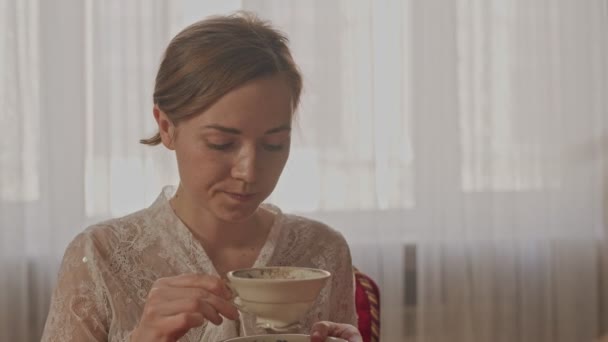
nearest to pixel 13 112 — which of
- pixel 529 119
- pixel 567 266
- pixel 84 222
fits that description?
pixel 84 222

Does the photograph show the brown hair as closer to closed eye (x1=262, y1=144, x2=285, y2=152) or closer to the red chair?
closed eye (x1=262, y1=144, x2=285, y2=152)

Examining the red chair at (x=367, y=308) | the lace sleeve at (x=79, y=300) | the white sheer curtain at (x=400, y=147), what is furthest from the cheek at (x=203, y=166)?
the white sheer curtain at (x=400, y=147)

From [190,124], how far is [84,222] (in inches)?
77.3

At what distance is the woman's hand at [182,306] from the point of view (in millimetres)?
1393

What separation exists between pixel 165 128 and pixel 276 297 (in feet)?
2.34

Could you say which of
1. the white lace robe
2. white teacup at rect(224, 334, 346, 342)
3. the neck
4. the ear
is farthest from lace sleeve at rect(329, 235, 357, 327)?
white teacup at rect(224, 334, 346, 342)

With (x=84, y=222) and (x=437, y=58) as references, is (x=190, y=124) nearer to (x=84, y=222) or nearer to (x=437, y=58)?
(x=84, y=222)

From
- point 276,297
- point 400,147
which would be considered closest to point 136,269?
point 276,297

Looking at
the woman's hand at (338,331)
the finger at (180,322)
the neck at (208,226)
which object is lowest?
the woman's hand at (338,331)

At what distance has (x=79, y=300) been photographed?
1821mm

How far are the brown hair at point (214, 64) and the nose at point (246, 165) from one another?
131 millimetres

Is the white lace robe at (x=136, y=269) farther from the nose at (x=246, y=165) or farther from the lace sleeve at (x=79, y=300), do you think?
the nose at (x=246, y=165)

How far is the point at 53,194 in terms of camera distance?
11.7 feet

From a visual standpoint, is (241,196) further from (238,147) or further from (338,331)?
(338,331)
